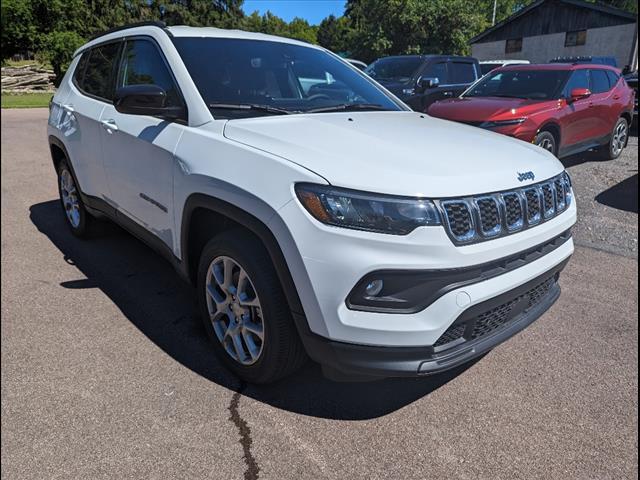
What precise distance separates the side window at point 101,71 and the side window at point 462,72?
8311 mm

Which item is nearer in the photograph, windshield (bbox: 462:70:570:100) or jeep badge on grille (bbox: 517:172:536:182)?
jeep badge on grille (bbox: 517:172:536:182)

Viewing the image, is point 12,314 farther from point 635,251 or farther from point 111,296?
point 635,251

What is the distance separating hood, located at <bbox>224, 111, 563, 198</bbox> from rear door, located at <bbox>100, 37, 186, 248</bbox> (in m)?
0.53

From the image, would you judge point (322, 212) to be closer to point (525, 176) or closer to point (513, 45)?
point (525, 176)

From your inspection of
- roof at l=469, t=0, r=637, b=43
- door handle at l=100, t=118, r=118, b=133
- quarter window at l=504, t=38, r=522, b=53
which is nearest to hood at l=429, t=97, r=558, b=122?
door handle at l=100, t=118, r=118, b=133

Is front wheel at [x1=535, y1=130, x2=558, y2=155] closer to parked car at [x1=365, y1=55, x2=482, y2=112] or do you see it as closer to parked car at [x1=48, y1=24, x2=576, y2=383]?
parked car at [x1=365, y1=55, x2=482, y2=112]

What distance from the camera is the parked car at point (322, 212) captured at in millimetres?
2014

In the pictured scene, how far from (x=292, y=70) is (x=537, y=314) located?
2.29 metres

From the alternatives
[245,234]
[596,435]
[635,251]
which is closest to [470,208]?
[245,234]

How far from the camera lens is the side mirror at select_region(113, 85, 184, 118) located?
2.73 m

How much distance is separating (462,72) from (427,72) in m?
1.32

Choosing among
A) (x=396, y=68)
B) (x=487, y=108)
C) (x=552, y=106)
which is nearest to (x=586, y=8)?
(x=396, y=68)

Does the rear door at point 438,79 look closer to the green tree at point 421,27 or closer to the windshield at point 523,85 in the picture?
the windshield at point 523,85

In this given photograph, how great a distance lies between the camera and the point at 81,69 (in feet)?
14.8
